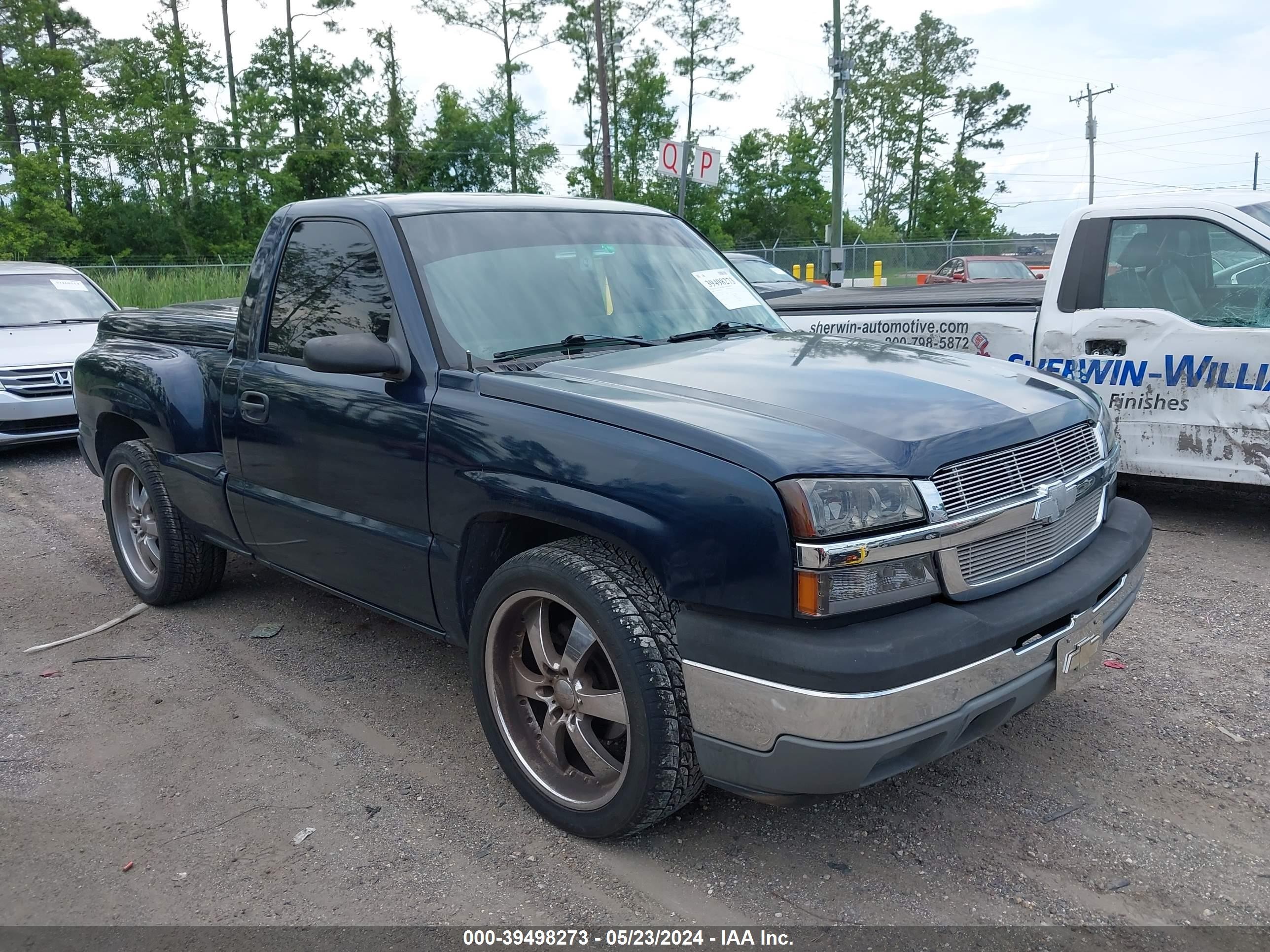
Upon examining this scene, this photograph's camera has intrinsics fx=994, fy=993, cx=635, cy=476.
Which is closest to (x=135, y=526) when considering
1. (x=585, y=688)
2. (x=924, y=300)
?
(x=585, y=688)

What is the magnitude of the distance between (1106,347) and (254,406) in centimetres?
453

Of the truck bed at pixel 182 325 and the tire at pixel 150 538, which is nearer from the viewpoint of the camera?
the truck bed at pixel 182 325

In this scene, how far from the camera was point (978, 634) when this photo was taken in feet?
7.87

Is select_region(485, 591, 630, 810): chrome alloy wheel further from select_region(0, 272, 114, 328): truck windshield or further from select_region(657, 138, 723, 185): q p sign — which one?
select_region(0, 272, 114, 328): truck windshield

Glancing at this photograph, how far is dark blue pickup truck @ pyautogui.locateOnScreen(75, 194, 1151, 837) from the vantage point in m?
2.34

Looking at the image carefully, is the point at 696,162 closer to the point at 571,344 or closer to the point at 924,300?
the point at 924,300

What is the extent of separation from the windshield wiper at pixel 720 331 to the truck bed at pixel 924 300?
7.16 ft

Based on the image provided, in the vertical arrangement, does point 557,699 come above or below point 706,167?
below

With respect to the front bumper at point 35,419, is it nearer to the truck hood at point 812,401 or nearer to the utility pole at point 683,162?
the utility pole at point 683,162

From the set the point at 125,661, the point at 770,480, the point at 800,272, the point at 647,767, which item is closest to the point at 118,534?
the point at 125,661

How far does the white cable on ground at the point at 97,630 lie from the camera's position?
179 inches

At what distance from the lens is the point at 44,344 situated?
9.16m

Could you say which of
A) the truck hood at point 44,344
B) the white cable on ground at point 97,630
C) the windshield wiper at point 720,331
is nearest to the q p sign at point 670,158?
the truck hood at point 44,344

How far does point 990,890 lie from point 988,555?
87cm
